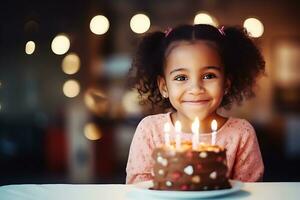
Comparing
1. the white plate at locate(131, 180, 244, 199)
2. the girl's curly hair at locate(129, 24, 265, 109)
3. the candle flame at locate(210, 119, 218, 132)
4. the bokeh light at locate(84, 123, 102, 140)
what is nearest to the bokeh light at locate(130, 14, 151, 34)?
the girl's curly hair at locate(129, 24, 265, 109)

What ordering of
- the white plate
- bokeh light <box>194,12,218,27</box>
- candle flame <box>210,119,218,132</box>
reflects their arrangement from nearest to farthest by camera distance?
the white plate → candle flame <box>210,119,218,132</box> → bokeh light <box>194,12,218,27</box>

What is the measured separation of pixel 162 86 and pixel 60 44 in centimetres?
234

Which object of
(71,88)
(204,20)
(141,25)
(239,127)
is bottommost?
(239,127)

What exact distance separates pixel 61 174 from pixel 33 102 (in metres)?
0.73

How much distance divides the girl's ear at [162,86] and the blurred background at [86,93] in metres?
2.22

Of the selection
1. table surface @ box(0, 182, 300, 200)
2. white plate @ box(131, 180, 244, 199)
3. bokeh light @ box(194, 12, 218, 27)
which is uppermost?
bokeh light @ box(194, 12, 218, 27)

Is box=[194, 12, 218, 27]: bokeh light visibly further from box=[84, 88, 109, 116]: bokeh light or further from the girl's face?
box=[84, 88, 109, 116]: bokeh light

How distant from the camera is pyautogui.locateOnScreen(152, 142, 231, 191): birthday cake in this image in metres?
1.21

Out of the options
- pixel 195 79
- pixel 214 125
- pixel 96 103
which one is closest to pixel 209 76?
pixel 195 79

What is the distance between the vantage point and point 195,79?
162 cm

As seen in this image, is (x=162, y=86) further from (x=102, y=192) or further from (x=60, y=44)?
(x=60, y=44)

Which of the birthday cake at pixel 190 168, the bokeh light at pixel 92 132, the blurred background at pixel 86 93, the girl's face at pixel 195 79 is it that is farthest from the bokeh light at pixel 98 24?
the birthday cake at pixel 190 168

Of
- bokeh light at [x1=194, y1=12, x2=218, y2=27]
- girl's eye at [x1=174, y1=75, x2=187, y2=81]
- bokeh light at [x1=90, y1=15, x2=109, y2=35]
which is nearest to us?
girl's eye at [x1=174, y1=75, x2=187, y2=81]

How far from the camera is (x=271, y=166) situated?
4.51 m
